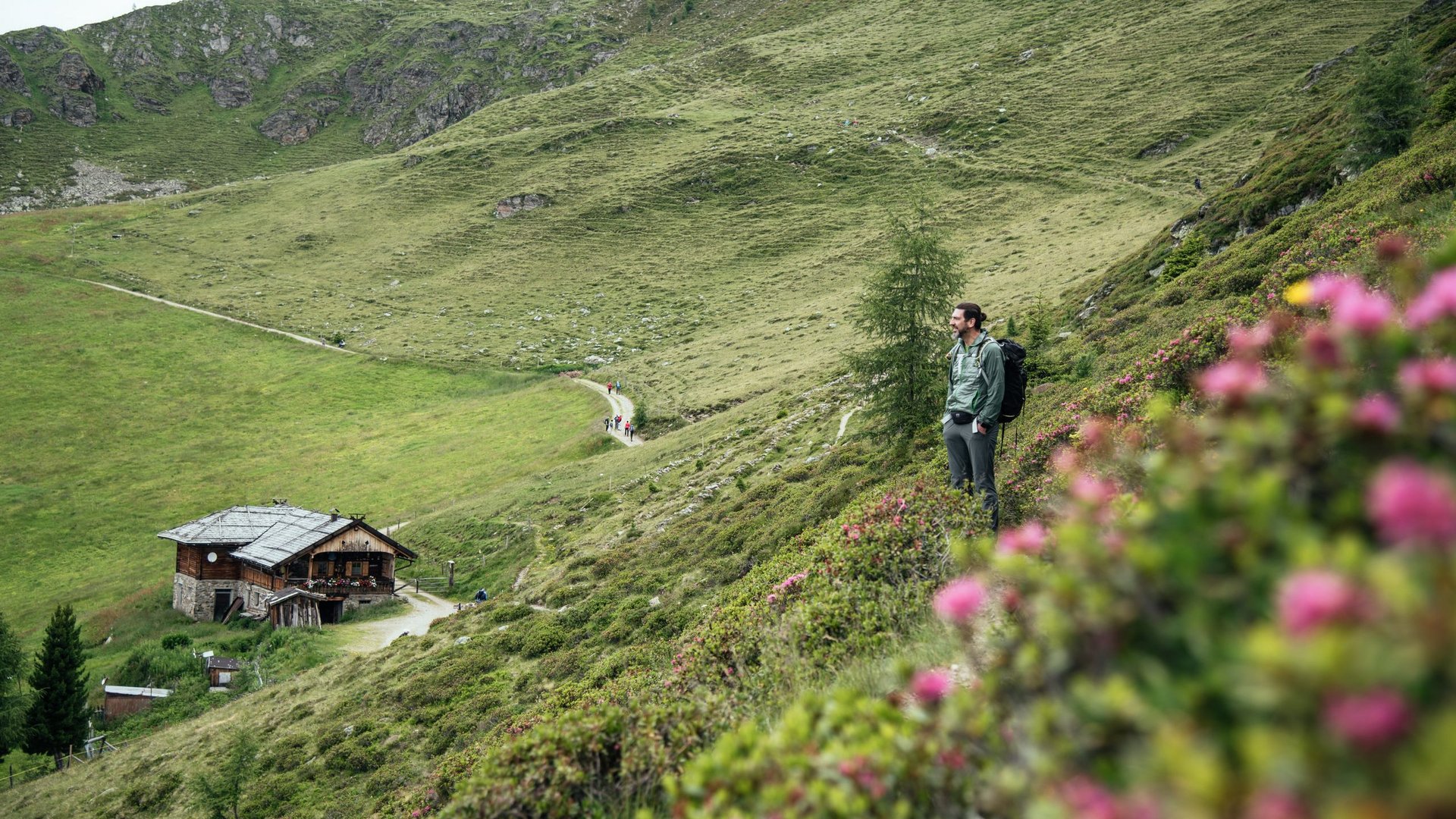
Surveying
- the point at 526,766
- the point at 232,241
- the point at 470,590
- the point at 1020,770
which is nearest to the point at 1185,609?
the point at 1020,770

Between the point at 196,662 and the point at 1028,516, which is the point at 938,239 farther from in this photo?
the point at 196,662

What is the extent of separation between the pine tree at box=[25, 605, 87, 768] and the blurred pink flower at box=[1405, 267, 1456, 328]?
46.4 m

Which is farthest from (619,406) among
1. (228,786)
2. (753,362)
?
(228,786)

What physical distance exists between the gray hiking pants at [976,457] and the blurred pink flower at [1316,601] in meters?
7.70

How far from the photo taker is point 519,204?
388 feet

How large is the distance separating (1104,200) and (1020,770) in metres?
81.7

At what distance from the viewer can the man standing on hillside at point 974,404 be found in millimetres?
9289

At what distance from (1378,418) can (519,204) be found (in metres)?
127

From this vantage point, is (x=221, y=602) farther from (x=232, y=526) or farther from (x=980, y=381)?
(x=980, y=381)

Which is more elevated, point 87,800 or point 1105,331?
point 1105,331

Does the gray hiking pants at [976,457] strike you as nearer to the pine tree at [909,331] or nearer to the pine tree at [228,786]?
the pine tree at [909,331]

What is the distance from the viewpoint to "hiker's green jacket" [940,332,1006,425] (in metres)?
9.31

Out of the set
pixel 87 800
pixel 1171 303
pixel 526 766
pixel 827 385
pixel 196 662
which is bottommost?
pixel 196 662

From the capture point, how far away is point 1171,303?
20.0m
